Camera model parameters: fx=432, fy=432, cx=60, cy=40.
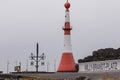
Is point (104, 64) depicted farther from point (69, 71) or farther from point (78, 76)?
point (69, 71)

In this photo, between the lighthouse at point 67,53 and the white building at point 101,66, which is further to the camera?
the lighthouse at point 67,53

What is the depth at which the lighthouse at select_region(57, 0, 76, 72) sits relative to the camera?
59.2 meters

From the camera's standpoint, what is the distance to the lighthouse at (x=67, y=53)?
59188mm

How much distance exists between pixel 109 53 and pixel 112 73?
17302 mm

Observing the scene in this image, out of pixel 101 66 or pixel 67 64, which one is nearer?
pixel 101 66

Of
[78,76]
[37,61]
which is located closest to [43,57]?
[37,61]

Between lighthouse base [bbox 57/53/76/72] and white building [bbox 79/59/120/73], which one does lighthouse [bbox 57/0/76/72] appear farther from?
white building [bbox 79/59/120/73]

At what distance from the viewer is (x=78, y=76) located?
4959cm

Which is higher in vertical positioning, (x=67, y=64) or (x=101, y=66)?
(x=67, y=64)

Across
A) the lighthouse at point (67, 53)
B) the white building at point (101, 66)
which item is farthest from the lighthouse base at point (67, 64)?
the white building at point (101, 66)

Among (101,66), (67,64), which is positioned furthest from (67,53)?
(101,66)

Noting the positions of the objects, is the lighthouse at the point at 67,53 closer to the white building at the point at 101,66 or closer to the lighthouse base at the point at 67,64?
the lighthouse base at the point at 67,64

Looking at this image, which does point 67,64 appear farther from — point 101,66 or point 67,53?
point 101,66

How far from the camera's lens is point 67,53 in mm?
60125
